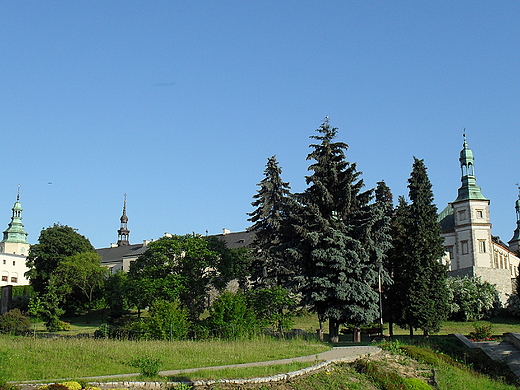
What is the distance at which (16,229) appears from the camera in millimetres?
114812

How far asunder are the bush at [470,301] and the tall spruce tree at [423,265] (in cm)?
1084

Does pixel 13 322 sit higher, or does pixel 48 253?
pixel 48 253

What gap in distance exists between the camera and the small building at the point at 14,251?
104m

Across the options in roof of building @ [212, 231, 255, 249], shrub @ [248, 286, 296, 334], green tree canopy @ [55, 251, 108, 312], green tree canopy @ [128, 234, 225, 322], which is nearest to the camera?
shrub @ [248, 286, 296, 334]

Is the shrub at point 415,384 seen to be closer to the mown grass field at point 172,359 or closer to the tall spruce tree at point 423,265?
the mown grass field at point 172,359

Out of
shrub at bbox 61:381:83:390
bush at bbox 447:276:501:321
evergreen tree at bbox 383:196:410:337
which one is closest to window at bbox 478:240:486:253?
bush at bbox 447:276:501:321

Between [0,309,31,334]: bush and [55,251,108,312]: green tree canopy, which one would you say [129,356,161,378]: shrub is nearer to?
[0,309,31,334]: bush

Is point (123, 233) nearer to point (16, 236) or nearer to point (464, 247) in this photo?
point (16, 236)

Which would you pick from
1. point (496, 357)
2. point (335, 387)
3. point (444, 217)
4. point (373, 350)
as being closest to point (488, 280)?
point (444, 217)

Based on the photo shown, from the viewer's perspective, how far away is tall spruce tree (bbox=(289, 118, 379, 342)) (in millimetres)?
34062

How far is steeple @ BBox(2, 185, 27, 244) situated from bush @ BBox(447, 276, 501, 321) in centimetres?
8705

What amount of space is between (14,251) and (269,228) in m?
81.0

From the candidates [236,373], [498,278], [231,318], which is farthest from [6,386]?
[498,278]

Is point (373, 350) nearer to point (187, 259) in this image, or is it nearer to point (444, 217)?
point (187, 259)
